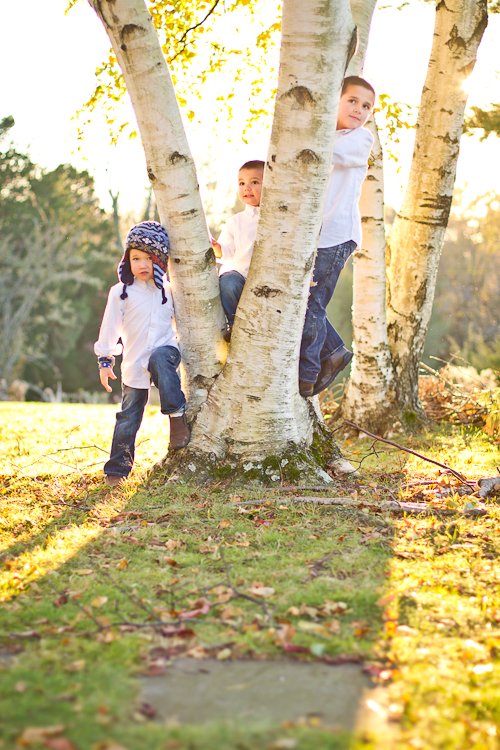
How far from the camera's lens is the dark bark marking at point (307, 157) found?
3295 mm

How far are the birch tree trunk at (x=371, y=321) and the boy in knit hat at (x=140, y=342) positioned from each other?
8.99 ft

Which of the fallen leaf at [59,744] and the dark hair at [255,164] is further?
the dark hair at [255,164]

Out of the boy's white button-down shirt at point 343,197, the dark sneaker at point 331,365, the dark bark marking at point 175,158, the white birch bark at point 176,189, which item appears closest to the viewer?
the white birch bark at point 176,189

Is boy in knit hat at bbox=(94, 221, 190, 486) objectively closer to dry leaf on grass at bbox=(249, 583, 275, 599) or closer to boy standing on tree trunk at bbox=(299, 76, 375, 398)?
boy standing on tree trunk at bbox=(299, 76, 375, 398)

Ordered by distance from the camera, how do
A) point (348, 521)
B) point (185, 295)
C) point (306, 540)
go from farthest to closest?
point (185, 295) < point (348, 521) < point (306, 540)

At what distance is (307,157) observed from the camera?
3.30 metres

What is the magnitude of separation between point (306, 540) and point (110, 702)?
1.52 metres

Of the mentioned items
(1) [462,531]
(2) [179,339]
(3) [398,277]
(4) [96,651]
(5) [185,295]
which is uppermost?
(3) [398,277]

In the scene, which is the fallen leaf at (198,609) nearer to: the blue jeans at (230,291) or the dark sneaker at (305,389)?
the dark sneaker at (305,389)

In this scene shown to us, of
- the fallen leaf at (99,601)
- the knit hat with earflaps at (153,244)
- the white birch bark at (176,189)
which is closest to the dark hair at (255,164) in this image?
the white birch bark at (176,189)

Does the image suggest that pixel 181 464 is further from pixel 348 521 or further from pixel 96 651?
pixel 96 651

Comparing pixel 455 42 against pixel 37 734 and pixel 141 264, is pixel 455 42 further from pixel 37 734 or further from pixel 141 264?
pixel 37 734

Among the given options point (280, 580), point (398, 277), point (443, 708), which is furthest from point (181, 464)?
point (398, 277)

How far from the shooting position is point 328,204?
151 inches
